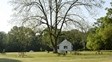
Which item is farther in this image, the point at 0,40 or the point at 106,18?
the point at 0,40

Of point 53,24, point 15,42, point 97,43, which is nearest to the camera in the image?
point 53,24

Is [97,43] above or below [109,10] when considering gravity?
below

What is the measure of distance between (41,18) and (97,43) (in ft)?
98.2

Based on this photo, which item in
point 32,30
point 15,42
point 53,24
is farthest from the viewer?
point 15,42

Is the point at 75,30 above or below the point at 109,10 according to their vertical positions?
below

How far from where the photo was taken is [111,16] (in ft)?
209

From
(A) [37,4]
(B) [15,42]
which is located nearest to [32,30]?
(A) [37,4]

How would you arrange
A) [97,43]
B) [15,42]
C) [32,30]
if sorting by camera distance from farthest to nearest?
[15,42] < [97,43] < [32,30]

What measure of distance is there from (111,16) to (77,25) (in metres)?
8.92

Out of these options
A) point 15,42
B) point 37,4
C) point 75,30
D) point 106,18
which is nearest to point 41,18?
point 37,4

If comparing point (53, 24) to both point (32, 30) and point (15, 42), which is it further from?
point (15, 42)

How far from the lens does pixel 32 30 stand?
57.9 meters

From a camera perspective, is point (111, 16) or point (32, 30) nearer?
point (32, 30)

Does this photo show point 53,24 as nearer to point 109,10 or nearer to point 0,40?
point 109,10
